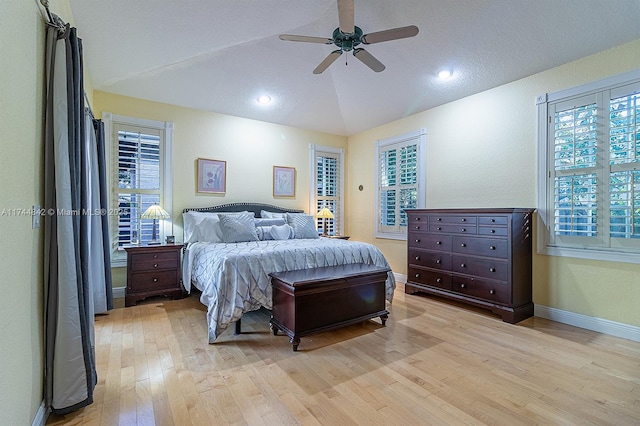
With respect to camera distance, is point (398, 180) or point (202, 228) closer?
point (202, 228)

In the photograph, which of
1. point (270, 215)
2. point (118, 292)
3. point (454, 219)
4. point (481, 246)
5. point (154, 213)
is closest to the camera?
point (481, 246)

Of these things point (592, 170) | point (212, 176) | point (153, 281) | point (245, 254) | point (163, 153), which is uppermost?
point (163, 153)

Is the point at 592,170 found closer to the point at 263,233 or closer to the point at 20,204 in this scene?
the point at 263,233

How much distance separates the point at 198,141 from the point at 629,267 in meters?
5.48

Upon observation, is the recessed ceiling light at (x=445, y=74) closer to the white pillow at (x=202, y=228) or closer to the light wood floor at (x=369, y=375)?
the light wood floor at (x=369, y=375)

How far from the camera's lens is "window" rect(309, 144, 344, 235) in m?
5.99

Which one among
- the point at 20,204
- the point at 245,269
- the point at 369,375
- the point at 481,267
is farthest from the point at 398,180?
the point at 20,204

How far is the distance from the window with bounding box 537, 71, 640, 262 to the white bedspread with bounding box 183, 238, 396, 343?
80.1 inches

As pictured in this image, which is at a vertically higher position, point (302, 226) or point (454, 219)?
point (454, 219)

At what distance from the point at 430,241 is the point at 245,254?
260 cm

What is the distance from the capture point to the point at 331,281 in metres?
2.91

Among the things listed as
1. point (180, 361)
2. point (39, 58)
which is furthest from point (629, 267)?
point (39, 58)

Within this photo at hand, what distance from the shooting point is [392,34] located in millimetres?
2709

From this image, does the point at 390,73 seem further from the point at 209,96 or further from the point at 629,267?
the point at 629,267
